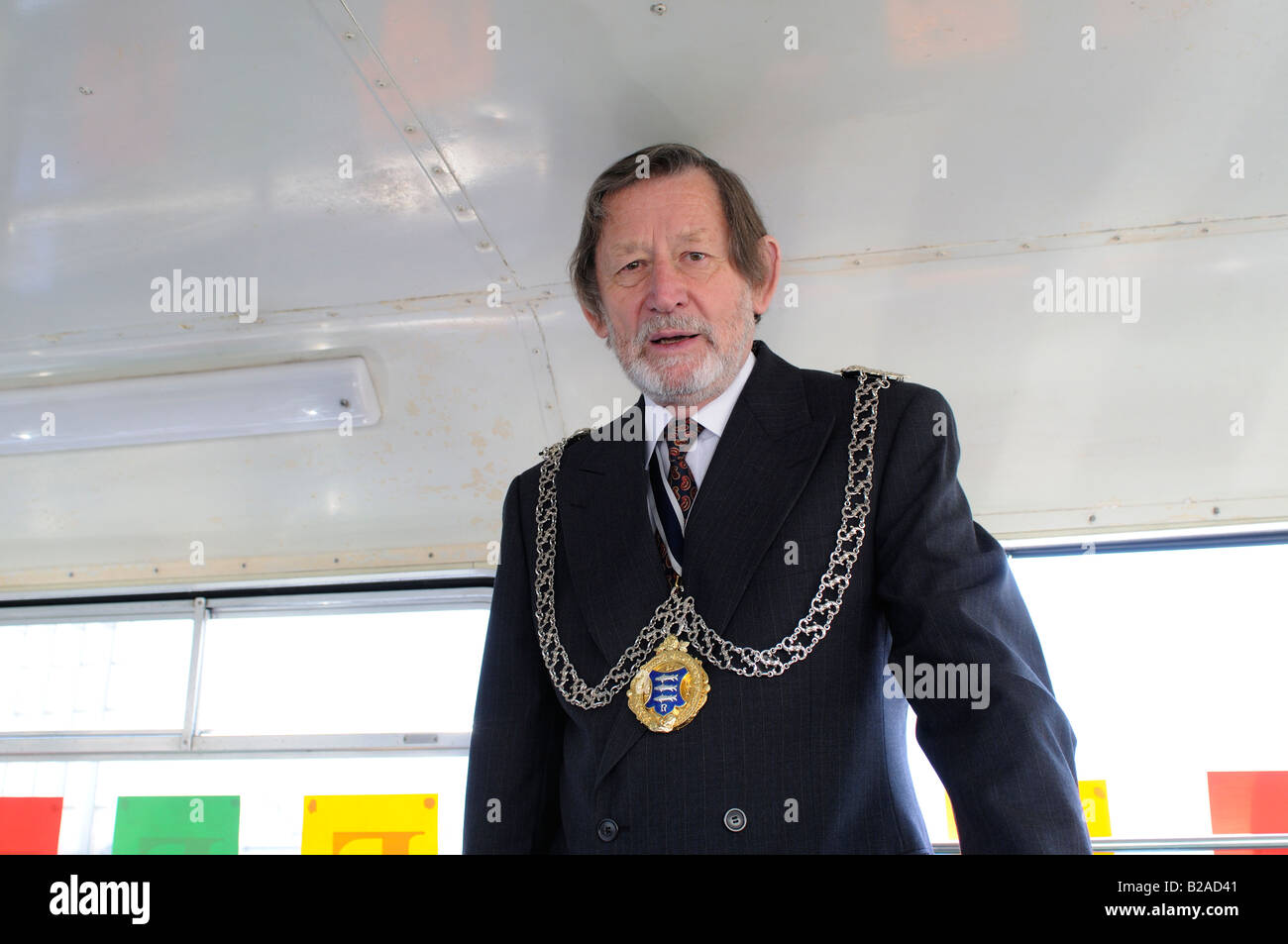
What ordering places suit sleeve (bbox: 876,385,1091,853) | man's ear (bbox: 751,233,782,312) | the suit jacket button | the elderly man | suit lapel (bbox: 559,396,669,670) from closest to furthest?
suit sleeve (bbox: 876,385,1091,853)
the elderly man
the suit jacket button
suit lapel (bbox: 559,396,669,670)
man's ear (bbox: 751,233,782,312)

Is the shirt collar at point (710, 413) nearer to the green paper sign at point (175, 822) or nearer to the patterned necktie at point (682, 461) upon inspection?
the patterned necktie at point (682, 461)

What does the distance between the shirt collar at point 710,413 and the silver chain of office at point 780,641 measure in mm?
232

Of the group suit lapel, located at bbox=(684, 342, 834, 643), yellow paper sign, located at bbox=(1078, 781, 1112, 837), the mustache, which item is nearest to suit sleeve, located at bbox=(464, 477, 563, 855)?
suit lapel, located at bbox=(684, 342, 834, 643)

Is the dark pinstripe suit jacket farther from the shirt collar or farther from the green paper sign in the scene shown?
the green paper sign

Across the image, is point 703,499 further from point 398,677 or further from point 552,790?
point 398,677

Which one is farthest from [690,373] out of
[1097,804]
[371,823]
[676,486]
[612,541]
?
[371,823]

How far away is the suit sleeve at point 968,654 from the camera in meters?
1.25

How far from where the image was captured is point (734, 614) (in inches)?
62.1

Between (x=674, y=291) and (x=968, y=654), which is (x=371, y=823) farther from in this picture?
(x=968, y=654)

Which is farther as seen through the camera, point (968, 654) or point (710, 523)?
point (710, 523)

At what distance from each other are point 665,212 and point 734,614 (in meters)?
0.79

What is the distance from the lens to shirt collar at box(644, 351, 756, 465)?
1.81 metres

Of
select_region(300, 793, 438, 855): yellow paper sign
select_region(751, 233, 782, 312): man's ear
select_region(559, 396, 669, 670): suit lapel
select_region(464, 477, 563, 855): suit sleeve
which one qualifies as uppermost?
select_region(751, 233, 782, 312): man's ear

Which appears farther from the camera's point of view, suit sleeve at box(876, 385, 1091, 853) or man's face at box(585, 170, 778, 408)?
man's face at box(585, 170, 778, 408)
